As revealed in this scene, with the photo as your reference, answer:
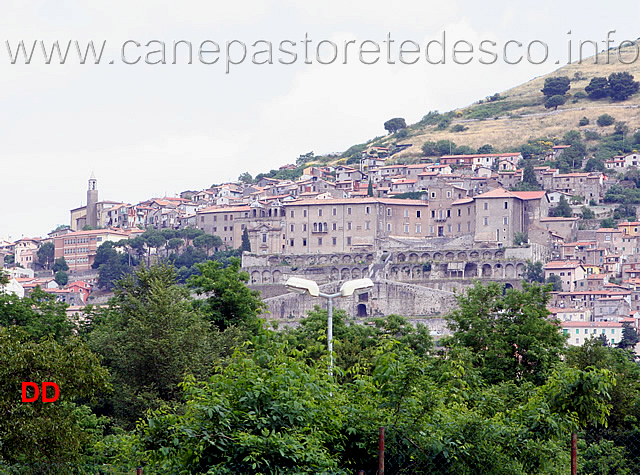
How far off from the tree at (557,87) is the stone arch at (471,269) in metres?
67.3

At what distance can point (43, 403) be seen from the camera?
1427 cm

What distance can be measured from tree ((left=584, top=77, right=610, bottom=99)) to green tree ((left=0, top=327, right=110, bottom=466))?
132533 millimetres

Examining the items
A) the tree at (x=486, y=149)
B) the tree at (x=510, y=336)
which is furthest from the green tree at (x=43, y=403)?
the tree at (x=486, y=149)

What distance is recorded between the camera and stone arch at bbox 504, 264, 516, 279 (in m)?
84.1

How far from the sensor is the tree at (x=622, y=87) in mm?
138375

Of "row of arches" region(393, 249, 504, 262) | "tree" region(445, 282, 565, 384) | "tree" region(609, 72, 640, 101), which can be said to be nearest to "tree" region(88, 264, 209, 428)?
"tree" region(445, 282, 565, 384)

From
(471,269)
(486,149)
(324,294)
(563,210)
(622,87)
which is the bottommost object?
(471,269)

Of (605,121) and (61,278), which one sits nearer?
(61,278)

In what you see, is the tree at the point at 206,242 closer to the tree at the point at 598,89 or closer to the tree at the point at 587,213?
the tree at the point at 587,213

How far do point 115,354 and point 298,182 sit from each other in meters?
96.2

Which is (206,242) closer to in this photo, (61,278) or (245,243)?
(245,243)

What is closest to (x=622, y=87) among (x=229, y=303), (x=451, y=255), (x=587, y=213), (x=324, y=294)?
(x=587, y=213)

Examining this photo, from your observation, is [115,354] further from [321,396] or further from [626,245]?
[626,245]

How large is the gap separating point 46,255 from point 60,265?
447 centimetres
